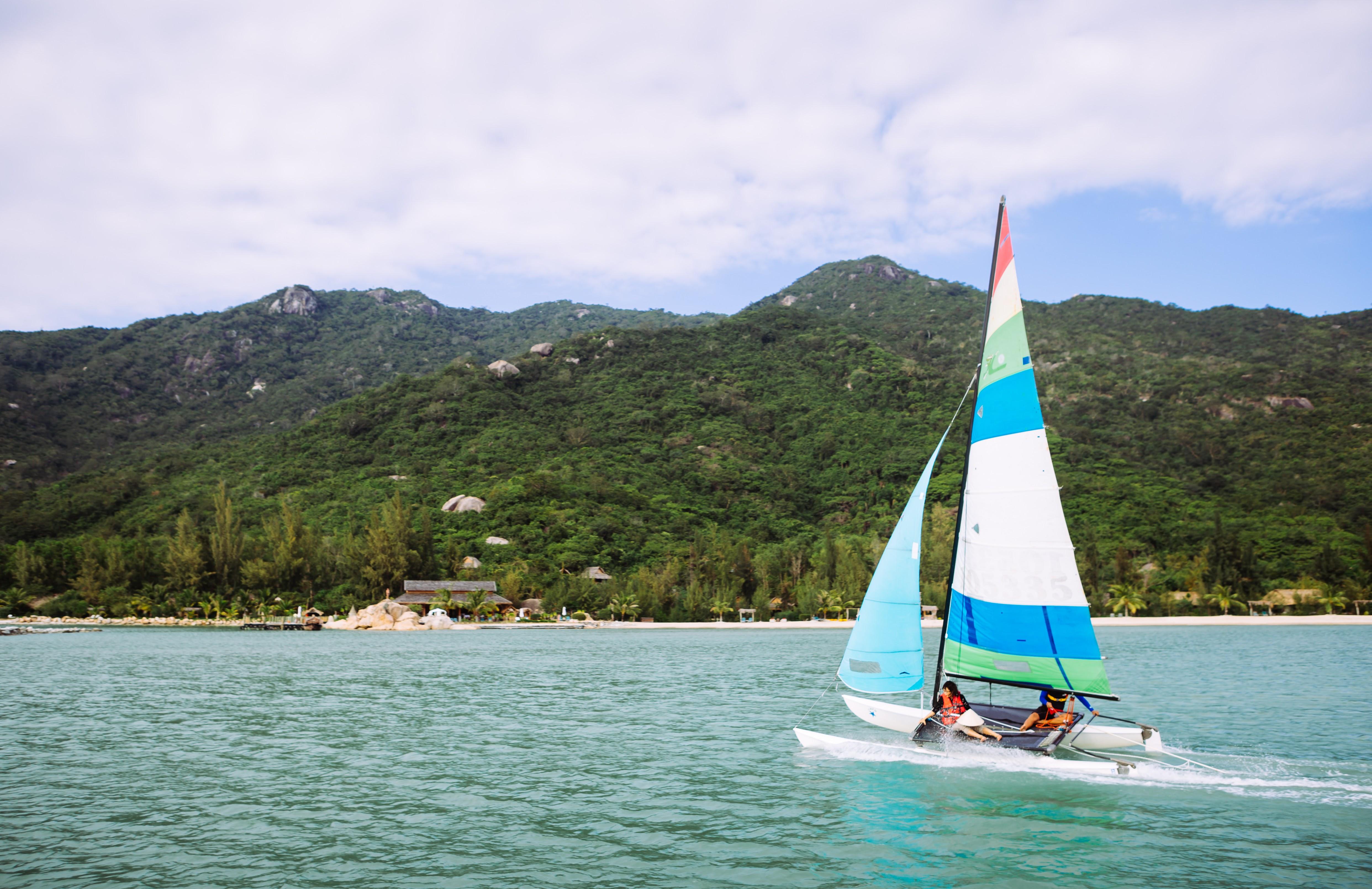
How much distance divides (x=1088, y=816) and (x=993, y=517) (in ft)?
19.3

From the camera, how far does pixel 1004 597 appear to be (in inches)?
702

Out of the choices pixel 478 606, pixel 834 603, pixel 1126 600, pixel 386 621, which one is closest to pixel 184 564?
→ pixel 386 621

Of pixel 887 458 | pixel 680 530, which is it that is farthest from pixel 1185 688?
pixel 887 458

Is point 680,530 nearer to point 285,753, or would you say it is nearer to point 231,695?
point 231,695

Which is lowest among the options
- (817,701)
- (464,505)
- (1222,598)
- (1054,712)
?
(817,701)

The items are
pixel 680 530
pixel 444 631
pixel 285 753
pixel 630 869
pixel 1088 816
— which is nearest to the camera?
pixel 630 869

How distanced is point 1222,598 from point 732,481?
7327 centimetres

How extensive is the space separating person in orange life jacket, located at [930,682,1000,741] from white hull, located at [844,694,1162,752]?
37 cm

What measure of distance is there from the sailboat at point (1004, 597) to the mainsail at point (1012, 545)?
0.08 feet

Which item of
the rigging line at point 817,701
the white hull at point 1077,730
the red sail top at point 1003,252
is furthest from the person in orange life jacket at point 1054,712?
the red sail top at point 1003,252

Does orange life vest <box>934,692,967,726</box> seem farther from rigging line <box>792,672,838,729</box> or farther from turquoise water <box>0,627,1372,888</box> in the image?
rigging line <box>792,672,838,729</box>

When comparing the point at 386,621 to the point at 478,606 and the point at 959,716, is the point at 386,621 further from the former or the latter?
the point at 959,716

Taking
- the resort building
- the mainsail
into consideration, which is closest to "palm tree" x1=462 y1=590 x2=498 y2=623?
the resort building

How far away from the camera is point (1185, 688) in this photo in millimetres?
33812
